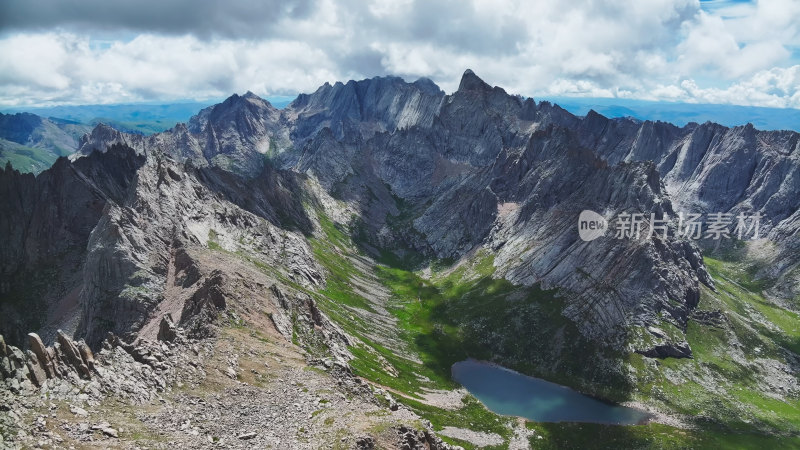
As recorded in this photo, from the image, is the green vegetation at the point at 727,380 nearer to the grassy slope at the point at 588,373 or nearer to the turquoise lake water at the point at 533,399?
the grassy slope at the point at 588,373

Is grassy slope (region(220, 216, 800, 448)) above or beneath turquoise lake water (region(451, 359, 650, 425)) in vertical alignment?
above

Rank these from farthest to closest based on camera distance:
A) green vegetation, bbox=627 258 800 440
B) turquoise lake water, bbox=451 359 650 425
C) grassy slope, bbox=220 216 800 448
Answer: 1. turquoise lake water, bbox=451 359 650 425
2. green vegetation, bbox=627 258 800 440
3. grassy slope, bbox=220 216 800 448

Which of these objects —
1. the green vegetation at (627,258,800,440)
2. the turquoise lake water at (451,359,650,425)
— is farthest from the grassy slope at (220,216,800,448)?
the turquoise lake water at (451,359,650,425)

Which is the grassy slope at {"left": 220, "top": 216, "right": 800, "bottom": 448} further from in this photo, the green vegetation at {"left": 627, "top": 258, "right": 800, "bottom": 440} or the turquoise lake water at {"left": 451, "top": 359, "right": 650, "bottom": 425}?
the turquoise lake water at {"left": 451, "top": 359, "right": 650, "bottom": 425}

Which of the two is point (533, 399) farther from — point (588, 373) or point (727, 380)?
point (727, 380)

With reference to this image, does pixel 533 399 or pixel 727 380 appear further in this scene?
pixel 727 380

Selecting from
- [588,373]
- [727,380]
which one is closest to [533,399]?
[588,373]

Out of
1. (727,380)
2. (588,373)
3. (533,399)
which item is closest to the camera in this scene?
(533,399)

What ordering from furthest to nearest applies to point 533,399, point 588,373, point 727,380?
1. point 588,373
2. point 727,380
3. point 533,399

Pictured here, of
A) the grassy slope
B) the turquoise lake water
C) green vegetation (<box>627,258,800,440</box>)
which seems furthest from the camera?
the turquoise lake water

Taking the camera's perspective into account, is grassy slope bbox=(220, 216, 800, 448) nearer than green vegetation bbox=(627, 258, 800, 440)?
Yes
